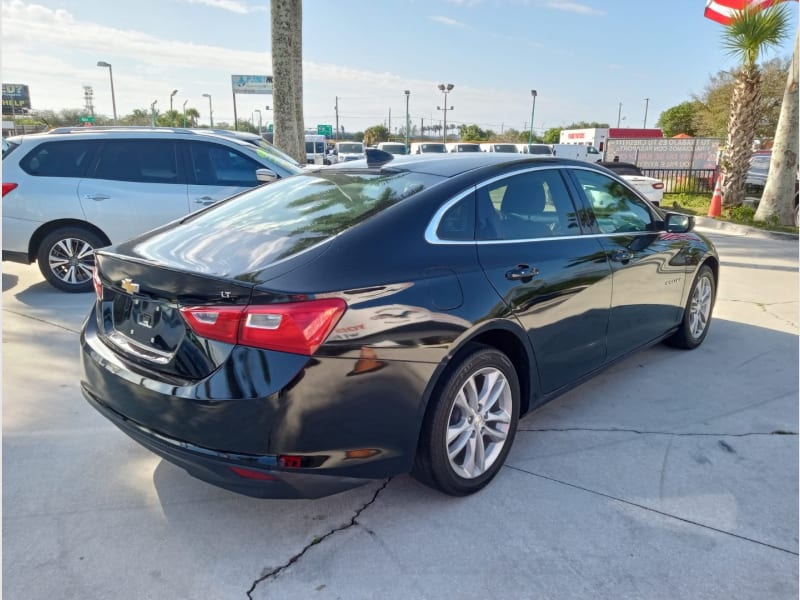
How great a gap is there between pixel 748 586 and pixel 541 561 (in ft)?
2.70

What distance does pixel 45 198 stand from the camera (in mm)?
6391

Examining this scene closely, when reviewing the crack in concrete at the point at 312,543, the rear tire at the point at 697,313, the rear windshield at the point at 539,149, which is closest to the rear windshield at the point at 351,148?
the rear windshield at the point at 539,149

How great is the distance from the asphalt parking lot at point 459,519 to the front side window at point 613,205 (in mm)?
1215

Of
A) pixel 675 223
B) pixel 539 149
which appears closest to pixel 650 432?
pixel 675 223

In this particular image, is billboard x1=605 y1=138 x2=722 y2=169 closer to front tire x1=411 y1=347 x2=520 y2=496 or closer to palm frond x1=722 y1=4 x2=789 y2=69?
palm frond x1=722 y1=4 x2=789 y2=69

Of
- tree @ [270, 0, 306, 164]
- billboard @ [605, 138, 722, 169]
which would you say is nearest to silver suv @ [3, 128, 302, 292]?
tree @ [270, 0, 306, 164]

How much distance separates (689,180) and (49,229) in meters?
17.9

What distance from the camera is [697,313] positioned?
5047mm

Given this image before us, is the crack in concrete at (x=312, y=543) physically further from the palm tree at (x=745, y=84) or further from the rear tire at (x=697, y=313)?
the palm tree at (x=745, y=84)

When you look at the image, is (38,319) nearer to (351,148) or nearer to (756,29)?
(756,29)

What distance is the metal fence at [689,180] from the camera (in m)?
18.4

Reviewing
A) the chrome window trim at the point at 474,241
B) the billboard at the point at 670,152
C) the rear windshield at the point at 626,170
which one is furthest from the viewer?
the billboard at the point at 670,152

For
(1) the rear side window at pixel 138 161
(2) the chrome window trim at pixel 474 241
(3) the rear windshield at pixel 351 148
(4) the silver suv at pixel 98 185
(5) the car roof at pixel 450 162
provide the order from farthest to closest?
(3) the rear windshield at pixel 351 148
(1) the rear side window at pixel 138 161
(4) the silver suv at pixel 98 185
(5) the car roof at pixel 450 162
(2) the chrome window trim at pixel 474 241

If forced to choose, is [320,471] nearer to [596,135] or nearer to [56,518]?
[56,518]
